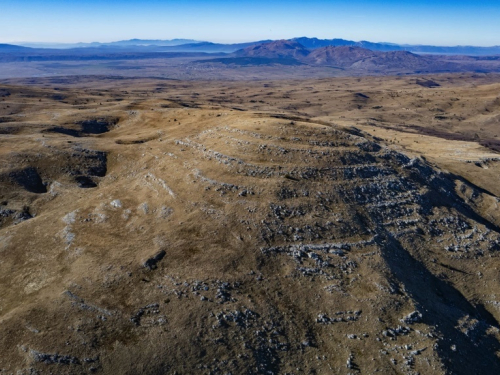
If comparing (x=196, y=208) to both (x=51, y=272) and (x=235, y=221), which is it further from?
(x=51, y=272)

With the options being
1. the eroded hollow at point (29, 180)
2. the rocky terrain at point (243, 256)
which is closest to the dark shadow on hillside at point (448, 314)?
the rocky terrain at point (243, 256)

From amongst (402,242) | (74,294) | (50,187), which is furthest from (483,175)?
(50,187)

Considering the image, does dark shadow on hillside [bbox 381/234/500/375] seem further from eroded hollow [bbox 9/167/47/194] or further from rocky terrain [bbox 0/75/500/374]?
eroded hollow [bbox 9/167/47/194]

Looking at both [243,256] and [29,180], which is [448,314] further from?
[29,180]

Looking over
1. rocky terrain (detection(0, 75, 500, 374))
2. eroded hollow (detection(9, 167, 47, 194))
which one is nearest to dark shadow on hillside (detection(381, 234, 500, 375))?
rocky terrain (detection(0, 75, 500, 374))

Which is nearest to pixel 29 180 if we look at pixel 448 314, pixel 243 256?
pixel 243 256

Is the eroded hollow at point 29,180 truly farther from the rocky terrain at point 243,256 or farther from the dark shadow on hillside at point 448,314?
the dark shadow on hillside at point 448,314

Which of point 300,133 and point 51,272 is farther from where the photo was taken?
point 300,133

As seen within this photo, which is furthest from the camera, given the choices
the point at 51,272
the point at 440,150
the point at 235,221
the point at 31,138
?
the point at 440,150

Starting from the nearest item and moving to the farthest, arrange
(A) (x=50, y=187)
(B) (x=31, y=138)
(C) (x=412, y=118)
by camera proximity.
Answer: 1. (A) (x=50, y=187)
2. (B) (x=31, y=138)
3. (C) (x=412, y=118)
